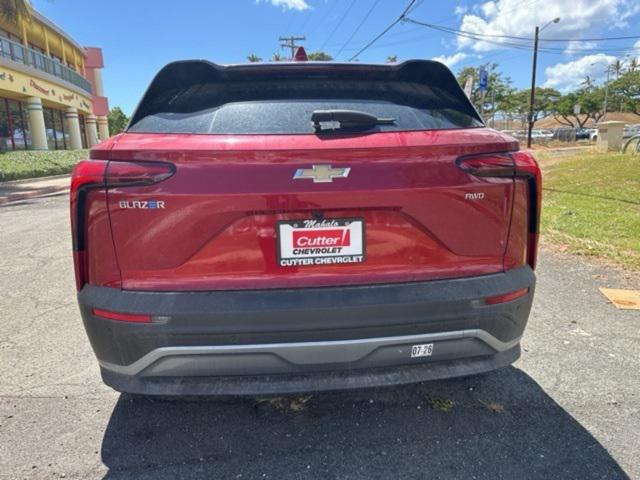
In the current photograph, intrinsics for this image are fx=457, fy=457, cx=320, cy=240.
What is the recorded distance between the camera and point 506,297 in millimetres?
2084

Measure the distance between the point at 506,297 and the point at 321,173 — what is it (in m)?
1.02

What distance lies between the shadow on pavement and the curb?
12.7 metres

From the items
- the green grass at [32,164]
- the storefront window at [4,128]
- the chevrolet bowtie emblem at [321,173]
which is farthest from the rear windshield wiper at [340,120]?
the storefront window at [4,128]

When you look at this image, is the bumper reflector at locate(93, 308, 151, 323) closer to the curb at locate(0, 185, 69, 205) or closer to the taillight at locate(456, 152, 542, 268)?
the taillight at locate(456, 152, 542, 268)

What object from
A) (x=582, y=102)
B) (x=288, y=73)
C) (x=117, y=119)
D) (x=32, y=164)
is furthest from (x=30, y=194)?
(x=582, y=102)

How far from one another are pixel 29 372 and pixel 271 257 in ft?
7.37

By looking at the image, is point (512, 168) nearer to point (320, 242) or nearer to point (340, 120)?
point (340, 120)

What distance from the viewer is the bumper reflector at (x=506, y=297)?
205 cm

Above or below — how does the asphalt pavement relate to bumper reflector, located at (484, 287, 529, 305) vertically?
below

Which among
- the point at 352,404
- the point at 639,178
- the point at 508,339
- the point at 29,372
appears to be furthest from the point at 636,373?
the point at 639,178

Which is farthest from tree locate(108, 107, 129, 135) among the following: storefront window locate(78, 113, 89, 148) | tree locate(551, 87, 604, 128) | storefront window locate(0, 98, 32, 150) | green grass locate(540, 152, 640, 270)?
green grass locate(540, 152, 640, 270)

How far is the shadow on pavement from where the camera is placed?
213 cm

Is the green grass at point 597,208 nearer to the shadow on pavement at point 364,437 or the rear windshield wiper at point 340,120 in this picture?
the shadow on pavement at point 364,437

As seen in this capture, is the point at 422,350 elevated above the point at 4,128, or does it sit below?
below
